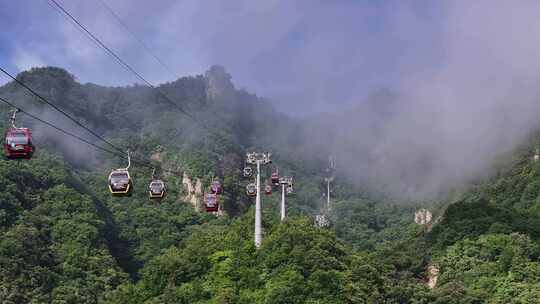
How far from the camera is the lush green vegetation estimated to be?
69.6 metres

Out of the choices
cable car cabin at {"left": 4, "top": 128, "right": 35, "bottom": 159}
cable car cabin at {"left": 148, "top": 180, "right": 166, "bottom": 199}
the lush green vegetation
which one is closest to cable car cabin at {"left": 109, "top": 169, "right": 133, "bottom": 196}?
cable car cabin at {"left": 4, "top": 128, "right": 35, "bottom": 159}

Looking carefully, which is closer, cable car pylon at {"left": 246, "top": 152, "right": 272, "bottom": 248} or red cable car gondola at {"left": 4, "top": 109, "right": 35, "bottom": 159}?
red cable car gondola at {"left": 4, "top": 109, "right": 35, "bottom": 159}

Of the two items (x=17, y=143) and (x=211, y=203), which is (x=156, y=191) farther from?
(x=211, y=203)

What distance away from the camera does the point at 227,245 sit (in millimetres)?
75000

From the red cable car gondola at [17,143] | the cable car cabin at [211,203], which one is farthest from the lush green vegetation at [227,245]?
the red cable car gondola at [17,143]

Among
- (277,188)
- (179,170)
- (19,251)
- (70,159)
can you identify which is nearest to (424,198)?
(277,188)

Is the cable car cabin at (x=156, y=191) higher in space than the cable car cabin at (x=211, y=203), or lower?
lower

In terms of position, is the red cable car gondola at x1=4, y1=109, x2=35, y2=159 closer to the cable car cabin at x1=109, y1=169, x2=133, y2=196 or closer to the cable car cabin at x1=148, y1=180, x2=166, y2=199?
the cable car cabin at x1=109, y1=169, x2=133, y2=196

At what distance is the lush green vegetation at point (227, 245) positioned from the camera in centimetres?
6962

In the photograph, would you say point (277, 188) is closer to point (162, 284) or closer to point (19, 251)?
point (19, 251)

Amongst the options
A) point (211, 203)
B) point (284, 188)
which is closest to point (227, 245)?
point (284, 188)

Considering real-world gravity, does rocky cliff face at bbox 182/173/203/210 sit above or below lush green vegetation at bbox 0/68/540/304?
above

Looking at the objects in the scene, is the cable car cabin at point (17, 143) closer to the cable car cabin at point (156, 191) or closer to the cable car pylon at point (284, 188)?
the cable car cabin at point (156, 191)

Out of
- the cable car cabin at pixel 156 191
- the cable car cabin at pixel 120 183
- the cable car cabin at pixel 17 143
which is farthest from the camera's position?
the cable car cabin at pixel 156 191
